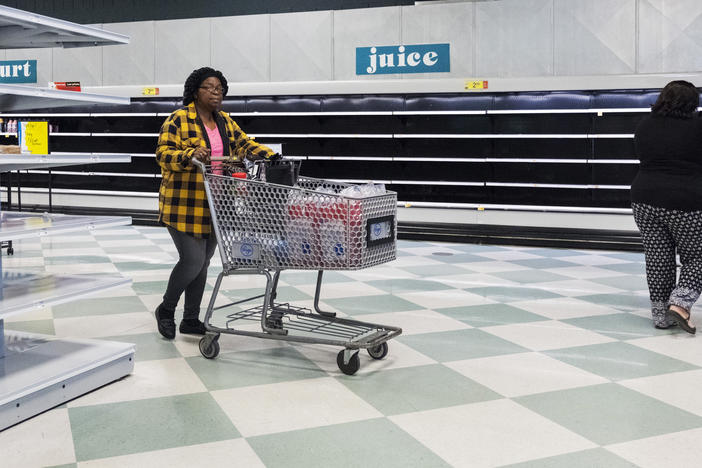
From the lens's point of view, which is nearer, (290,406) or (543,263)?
(290,406)

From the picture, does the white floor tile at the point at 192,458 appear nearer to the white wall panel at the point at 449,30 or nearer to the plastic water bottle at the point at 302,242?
the plastic water bottle at the point at 302,242

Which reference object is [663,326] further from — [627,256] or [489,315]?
[627,256]

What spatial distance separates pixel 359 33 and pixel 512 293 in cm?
476

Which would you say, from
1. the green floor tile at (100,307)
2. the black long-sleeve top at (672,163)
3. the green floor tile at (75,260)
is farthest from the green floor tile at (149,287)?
the black long-sleeve top at (672,163)

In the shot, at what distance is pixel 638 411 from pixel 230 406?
1495 millimetres

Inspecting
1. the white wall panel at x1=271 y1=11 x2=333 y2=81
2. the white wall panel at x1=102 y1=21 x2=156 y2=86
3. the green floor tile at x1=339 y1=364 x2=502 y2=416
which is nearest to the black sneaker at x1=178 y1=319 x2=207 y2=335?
the green floor tile at x1=339 y1=364 x2=502 y2=416

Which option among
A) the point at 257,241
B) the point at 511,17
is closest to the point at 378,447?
the point at 257,241

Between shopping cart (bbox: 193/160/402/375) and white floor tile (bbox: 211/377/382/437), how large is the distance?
24cm

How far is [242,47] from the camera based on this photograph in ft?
29.6

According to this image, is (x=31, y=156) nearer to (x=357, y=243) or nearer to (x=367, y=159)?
(x=357, y=243)

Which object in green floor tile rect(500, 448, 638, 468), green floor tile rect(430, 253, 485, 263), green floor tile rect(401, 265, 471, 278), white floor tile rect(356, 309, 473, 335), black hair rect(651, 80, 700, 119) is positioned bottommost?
green floor tile rect(500, 448, 638, 468)

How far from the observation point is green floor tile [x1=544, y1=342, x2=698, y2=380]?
302cm

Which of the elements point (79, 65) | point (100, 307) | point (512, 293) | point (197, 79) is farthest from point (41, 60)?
point (512, 293)

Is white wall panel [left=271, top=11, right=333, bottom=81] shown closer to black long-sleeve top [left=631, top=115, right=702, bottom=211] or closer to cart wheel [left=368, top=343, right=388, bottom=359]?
black long-sleeve top [left=631, top=115, right=702, bottom=211]
